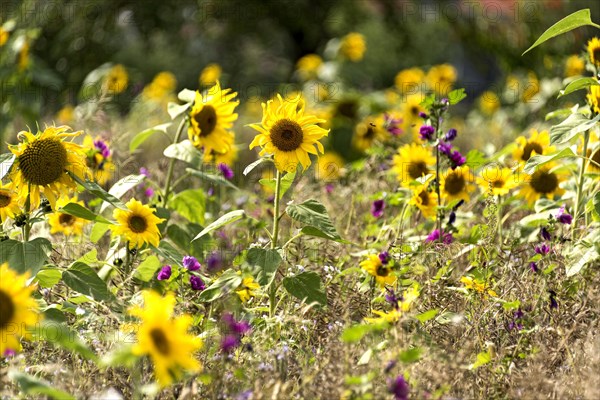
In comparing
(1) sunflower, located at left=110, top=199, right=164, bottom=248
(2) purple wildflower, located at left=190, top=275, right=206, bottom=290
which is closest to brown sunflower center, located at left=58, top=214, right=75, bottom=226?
(1) sunflower, located at left=110, top=199, right=164, bottom=248

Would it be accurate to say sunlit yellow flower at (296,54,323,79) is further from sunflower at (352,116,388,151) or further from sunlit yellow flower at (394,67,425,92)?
sunflower at (352,116,388,151)

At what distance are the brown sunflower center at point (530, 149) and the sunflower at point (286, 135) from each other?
1.10 m

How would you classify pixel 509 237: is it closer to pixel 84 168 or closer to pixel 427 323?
pixel 427 323

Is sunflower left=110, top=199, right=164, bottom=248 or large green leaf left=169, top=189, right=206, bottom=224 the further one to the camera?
large green leaf left=169, top=189, right=206, bottom=224

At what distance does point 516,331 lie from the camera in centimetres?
225

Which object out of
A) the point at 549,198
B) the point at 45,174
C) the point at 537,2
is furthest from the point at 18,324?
the point at 537,2

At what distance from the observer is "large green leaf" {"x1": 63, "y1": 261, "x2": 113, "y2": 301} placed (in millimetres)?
2238

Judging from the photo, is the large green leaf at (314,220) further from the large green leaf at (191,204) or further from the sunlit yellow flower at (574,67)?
the sunlit yellow flower at (574,67)

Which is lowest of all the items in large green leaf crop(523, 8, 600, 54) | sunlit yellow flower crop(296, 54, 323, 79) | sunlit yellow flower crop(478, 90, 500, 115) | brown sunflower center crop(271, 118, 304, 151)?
sunlit yellow flower crop(478, 90, 500, 115)

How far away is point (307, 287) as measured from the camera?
90.2 inches

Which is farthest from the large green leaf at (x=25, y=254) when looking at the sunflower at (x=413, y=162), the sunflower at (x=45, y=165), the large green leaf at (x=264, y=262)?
the sunflower at (x=413, y=162)

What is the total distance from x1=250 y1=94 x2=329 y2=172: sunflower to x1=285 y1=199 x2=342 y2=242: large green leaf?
6.4 inches

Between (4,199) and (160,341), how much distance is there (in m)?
1.09

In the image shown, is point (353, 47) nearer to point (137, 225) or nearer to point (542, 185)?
point (542, 185)
